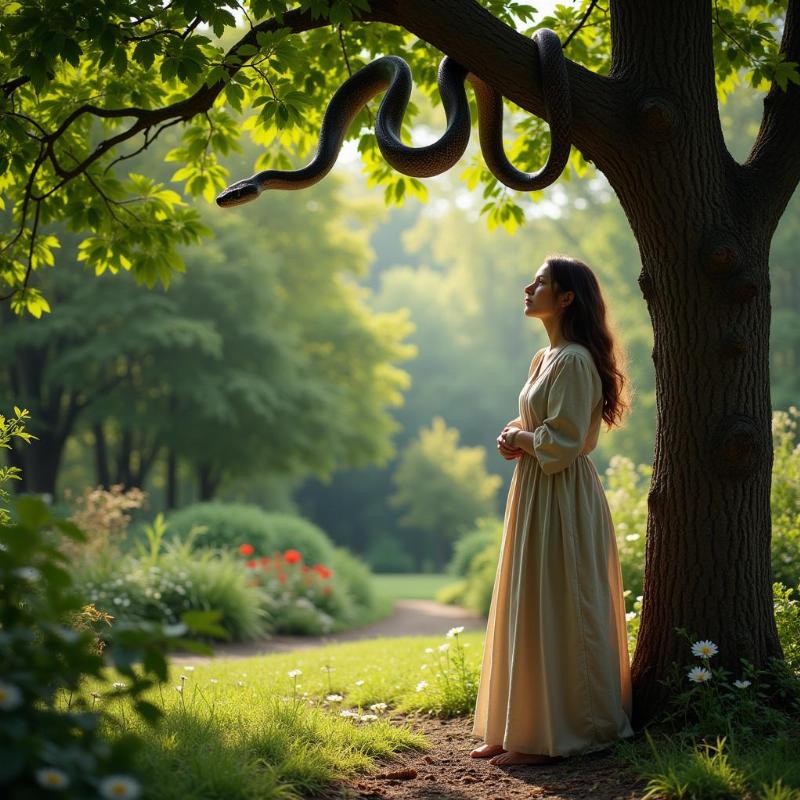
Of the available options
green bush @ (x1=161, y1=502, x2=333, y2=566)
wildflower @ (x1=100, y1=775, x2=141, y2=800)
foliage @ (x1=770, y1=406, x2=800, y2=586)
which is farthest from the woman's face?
green bush @ (x1=161, y1=502, x2=333, y2=566)

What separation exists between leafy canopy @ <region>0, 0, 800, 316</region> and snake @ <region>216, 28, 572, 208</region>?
274 mm

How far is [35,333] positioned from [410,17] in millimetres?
14667

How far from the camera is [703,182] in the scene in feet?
14.0

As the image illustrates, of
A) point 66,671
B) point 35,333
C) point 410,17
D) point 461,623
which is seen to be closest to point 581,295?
point 410,17

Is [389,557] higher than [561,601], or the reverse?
[561,601]

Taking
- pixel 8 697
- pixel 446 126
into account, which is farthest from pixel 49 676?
pixel 446 126

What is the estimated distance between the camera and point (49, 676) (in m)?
2.22

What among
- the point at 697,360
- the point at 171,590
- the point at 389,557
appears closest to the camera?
the point at 697,360

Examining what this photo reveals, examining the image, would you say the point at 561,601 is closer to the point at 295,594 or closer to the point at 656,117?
the point at 656,117

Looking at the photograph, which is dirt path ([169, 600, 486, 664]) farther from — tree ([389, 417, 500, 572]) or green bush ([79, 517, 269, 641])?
tree ([389, 417, 500, 572])

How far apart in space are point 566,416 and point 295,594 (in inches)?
383

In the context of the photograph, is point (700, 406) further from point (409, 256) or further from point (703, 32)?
point (409, 256)

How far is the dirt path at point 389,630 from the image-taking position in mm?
9867

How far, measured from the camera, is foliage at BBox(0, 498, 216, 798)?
1.98 m
